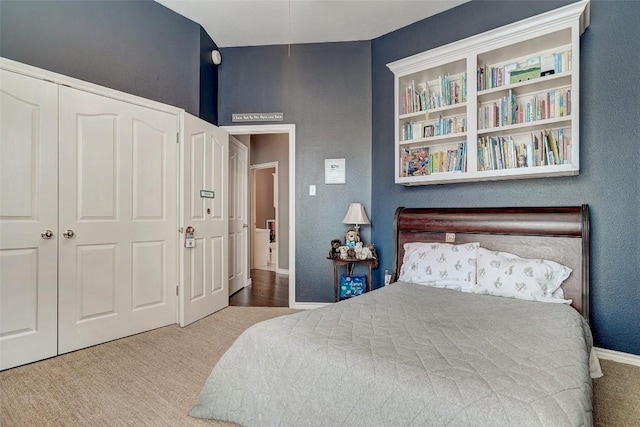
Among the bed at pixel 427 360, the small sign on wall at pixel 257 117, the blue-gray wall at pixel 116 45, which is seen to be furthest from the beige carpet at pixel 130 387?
the small sign on wall at pixel 257 117

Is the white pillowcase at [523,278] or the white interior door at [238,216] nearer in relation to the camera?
the white pillowcase at [523,278]

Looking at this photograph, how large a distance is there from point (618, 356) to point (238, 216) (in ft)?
14.0

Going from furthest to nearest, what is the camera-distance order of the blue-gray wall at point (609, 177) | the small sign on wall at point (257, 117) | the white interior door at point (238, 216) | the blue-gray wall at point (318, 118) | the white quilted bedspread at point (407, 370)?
the white interior door at point (238, 216)
the small sign on wall at point (257, 117)
the blue-gray wall at point (318, 118)
the blue-gray wall at point (609, 177)
the white quilted bedspread at point (407, 370)

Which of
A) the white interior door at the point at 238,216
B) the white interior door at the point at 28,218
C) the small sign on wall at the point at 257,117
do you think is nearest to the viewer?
the white interior door at the point at 28,218

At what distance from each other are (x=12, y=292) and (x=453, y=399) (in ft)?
9.07

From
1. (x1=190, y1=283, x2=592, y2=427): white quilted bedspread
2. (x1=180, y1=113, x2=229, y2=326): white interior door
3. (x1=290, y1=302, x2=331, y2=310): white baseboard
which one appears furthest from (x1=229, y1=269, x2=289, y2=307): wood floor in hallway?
(x1=190, y1=283, x2=592, y2=427): white quilted bedspread

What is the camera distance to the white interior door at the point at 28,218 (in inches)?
85.7

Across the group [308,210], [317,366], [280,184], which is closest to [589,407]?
[317,366]

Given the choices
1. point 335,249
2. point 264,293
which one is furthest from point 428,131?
point 264,293

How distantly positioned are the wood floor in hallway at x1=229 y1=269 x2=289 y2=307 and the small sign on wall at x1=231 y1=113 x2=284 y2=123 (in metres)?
2.20

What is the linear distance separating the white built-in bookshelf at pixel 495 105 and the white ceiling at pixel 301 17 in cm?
59

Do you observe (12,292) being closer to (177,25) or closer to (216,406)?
(216,406)

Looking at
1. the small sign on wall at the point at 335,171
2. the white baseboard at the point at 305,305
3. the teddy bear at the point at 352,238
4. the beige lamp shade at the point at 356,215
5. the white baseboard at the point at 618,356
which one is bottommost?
the white baseboard at the point at 305,305

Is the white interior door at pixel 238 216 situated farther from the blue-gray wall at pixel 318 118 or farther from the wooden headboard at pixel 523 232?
the wooden headboard at pixel 523 232
